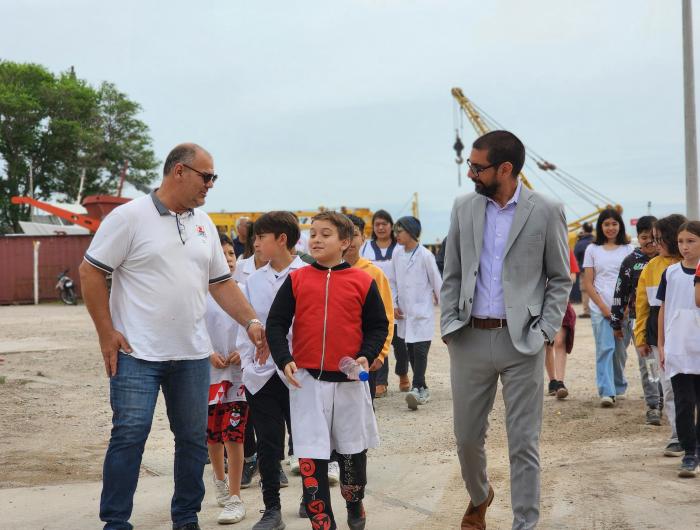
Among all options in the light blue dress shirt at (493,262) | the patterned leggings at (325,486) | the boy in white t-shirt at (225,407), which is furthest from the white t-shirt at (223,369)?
the light blue dress shirt at (493,262)

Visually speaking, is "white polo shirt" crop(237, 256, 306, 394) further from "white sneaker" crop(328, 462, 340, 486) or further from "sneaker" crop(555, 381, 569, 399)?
"sneaker" crop(555, 381, 569, 399)

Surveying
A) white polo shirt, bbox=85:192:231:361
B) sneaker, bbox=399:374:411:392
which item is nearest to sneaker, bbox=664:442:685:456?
white polo shirt, bbox=85:192:231:361

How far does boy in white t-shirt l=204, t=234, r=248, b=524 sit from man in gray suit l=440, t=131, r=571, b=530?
159 cm

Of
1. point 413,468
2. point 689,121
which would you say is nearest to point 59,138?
point 689,121

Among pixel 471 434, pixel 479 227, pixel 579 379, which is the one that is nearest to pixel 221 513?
pixel 471 434

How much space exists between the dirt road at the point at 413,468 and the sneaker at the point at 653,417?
8 centimetres

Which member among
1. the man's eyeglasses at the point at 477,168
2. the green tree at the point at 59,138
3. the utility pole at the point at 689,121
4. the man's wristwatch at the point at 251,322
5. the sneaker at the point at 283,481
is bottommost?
the sneaker at the point at 283,481

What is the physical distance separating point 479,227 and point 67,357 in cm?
1121

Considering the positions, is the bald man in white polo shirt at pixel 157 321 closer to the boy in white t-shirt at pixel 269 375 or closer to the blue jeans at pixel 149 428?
the blue jeans at pixel 149 428

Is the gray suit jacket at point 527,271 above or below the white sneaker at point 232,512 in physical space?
above

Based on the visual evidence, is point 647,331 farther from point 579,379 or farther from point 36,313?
point 36,313

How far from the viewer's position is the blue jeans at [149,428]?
15.6ft

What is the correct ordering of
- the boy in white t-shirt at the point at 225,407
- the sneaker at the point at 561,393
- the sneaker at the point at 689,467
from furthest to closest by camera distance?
the sneaker at the point at 561,393 → the sneaker at the point at 689,467 → the boy in white t-shirt at the point at 225,407

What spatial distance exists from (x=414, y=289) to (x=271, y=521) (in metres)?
5.75
